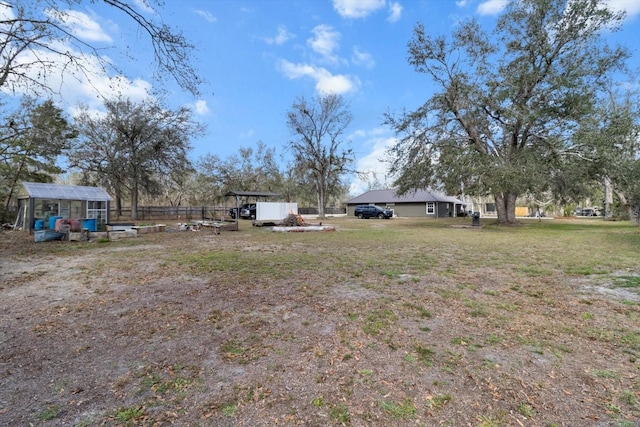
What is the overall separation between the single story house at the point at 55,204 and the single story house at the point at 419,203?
25.3m

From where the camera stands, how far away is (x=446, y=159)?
49.2ft

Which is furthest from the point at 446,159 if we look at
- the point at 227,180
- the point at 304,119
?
the point at 227,180

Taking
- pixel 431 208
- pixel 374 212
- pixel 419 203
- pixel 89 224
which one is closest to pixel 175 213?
pixel 89 224

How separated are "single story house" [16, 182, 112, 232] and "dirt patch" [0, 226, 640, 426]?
35.3ft

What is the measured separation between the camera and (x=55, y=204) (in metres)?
14.7

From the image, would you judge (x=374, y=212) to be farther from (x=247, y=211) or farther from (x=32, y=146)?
(x=32, y=146)

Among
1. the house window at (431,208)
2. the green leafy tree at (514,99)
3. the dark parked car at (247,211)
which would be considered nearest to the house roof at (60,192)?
the dark parked car at (247,211)

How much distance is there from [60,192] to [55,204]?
0.63m

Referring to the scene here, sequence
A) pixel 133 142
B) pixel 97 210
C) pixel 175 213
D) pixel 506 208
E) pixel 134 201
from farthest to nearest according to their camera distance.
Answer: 1. pixel 175 213
2. pixel 134 201
3. pixel 133 142
4. pixel 506 208
5. pixel 97 210

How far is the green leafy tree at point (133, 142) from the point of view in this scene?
69.8 ft

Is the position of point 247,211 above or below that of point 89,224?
above

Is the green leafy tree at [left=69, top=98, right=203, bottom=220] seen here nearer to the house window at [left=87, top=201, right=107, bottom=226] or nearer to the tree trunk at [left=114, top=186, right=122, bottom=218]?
the tree trunk at [left=114, top=186, right=122, bottom=218]

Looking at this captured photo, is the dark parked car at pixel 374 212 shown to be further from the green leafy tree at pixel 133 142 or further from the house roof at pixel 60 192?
the house roof at pixel 60 192

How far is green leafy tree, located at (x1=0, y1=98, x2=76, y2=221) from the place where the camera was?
1541cm
